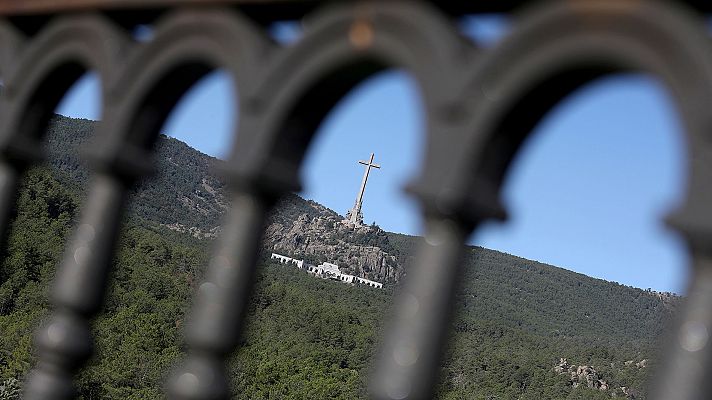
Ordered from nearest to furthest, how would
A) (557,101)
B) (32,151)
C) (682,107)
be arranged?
(682,107) < (557,101) < (32,151)

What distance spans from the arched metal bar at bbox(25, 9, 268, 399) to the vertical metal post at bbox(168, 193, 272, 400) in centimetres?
71

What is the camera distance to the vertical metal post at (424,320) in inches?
157

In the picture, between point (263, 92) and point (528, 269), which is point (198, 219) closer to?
point (528, 269)

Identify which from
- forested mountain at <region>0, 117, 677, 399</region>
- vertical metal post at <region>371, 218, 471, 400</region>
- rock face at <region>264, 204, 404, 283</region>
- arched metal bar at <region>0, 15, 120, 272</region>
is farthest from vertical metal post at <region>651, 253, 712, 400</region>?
rock face at <region>264, 204, 404, 283</region>

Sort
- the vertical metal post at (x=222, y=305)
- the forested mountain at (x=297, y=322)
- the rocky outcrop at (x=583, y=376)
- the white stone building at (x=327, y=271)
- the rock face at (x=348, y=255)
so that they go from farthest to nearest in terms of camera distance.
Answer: the rock face at (x=348, y=255), the white stone building at (x=327, y=271), the rocky outcrop at (x=583, y=376), the forested mountain at (x=297, y=322), the vertical metal post at (x=222, y=305)

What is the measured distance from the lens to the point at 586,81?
396 centimetres

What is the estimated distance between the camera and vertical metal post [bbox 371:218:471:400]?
3984 millimetres

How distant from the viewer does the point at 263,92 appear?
4672mm

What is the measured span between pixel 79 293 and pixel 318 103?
5.31 ft

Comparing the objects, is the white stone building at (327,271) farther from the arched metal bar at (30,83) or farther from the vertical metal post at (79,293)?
the vertical metal post at (79,293)

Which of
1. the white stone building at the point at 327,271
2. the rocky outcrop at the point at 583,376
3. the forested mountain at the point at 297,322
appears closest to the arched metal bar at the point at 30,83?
the forested mountain at the point at 297,322

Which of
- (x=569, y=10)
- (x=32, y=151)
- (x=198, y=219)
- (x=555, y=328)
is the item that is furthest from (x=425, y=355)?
(x=198, y=219)

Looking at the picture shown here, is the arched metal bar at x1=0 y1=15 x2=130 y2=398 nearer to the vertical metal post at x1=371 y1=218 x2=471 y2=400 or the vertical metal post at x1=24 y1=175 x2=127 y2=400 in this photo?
the vertical metal post at x1=24 y1=175 x2=127 y2=400

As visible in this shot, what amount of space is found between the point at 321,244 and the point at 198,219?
79.8 ft
